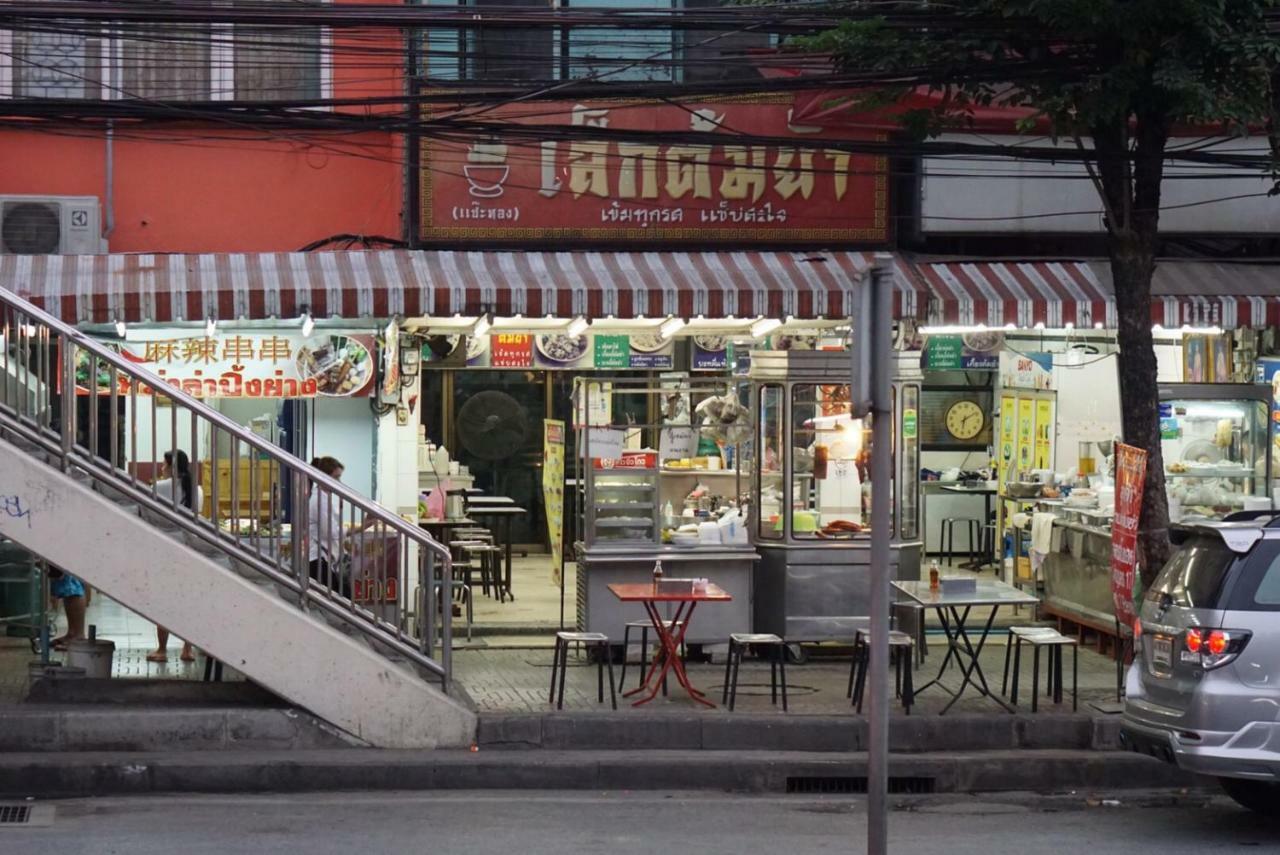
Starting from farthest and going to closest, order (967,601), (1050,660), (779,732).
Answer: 1. (1050,660)
2. (967,601)
3. (779,732)

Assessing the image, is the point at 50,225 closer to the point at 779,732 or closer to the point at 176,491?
the point at 176,491

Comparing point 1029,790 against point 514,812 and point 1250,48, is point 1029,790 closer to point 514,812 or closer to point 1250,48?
point 514,812

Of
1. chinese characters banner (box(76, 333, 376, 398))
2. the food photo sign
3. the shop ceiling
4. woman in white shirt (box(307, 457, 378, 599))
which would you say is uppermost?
the shop ceiling

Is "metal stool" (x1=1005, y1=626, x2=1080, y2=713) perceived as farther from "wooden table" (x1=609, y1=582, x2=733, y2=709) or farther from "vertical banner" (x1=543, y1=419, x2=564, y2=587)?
"vertical banner" (x1=543, y1=419, x2=564, y2=587)

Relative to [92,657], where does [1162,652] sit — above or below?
above

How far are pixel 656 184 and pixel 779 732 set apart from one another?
573 cm

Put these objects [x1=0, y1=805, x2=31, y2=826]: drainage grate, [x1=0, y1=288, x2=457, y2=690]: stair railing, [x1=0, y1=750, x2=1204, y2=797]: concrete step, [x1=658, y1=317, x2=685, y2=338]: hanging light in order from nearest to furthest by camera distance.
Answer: [x1=0, y1=805, x2=31, y2=826]: drainage grate → [x1=0, y1=750, x2=1204, y2=797]: concrete step → [x1=0, y1=288, x2=457, y2=690]: stair railing → [x1=658, y1=317, x2=685, y2=338]: hanging light

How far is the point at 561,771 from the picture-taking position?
11305mm

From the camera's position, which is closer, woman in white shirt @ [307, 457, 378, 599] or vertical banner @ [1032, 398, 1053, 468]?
woman in white shirt @ [307, 457, 378, 599]

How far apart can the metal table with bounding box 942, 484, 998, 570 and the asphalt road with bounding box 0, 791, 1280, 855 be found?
9836 mm

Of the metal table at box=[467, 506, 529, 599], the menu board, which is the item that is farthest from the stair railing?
the menu board

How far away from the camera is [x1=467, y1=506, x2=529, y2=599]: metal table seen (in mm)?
18922

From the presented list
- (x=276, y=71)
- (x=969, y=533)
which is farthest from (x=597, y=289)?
(x=969, y=533)

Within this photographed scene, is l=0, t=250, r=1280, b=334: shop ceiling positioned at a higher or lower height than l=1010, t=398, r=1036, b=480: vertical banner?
higher
